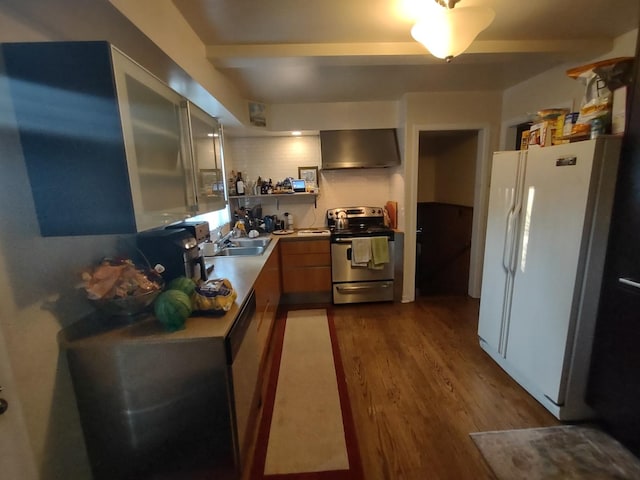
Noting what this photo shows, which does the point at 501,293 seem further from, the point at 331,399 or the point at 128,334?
the point at 128,334

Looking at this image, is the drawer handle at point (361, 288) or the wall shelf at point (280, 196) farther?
the wall shelf at point (280, 196)

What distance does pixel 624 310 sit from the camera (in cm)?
144

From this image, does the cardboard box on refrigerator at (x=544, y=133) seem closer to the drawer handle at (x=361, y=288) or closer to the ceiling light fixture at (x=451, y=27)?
the ceiling light fixture at (x=451, y=27)

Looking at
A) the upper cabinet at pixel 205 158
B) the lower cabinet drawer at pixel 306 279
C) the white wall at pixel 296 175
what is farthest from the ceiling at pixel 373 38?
the lower cabinet drawer at pixel 306 279

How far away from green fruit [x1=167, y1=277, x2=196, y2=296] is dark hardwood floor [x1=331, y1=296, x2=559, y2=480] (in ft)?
4.13

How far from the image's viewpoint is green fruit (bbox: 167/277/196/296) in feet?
4.29

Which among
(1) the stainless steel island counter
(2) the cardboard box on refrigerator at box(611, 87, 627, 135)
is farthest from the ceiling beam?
(1) the stainless steel island counter

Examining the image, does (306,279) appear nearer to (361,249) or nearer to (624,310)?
(361,249)

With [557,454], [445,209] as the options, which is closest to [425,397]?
[557,454]

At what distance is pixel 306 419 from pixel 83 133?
1821mm

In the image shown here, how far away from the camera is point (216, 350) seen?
1151 millimetres

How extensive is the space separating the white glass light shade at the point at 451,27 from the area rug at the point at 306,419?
2187 mm

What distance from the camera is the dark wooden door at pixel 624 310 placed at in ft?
4.53

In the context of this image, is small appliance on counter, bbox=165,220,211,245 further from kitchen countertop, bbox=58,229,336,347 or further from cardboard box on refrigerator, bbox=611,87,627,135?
cardboard box on refrigerator, bbox=611,87,627,135
